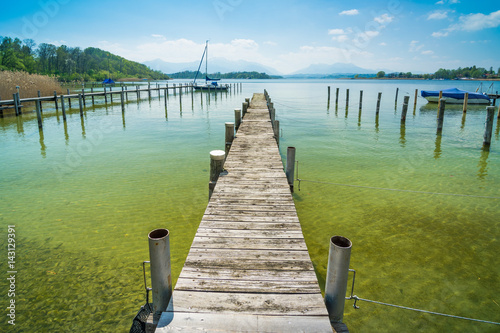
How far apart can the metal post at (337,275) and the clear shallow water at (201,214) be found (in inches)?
57.8

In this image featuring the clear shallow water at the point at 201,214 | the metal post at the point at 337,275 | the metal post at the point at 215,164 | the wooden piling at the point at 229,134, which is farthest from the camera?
the wooden piling at the point at 229,134

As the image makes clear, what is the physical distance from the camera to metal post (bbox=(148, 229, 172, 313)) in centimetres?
295

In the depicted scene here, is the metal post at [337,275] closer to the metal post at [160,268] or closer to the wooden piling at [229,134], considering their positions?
the metal post at [160,268]

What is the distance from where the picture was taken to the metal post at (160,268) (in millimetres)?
2953

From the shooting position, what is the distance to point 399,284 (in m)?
5.01

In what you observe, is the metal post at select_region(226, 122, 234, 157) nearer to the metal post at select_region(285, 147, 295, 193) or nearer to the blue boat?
the metal post at select_region(285, 147, 295, 193)

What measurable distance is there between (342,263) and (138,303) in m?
3.32

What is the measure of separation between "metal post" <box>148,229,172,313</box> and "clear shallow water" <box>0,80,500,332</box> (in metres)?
1.57

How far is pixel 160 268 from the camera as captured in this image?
9.91 ft

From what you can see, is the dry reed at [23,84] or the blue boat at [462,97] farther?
the blue boat at [462,97]

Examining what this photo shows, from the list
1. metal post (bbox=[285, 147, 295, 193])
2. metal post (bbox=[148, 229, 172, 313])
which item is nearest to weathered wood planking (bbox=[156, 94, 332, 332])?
metal post (bbox=[148, 229, 172, 313])

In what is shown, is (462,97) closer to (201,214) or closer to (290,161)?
(290,161)

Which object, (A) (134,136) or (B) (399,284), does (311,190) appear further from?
(A) (134,136)

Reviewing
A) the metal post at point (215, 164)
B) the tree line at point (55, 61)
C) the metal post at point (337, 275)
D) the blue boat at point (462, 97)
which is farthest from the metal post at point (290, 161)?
the tree line at point (55, 61)
